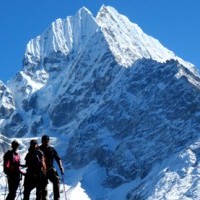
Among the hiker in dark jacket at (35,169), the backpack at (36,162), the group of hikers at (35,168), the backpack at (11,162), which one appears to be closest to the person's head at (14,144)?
the group of hikers at (35,168)

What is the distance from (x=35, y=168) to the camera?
1412 inches

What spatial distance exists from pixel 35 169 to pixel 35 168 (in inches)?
1.7

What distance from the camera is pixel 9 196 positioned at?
37469 millimetres

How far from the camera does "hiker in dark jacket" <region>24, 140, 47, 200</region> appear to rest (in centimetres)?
3572

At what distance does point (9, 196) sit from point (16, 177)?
3.24ft

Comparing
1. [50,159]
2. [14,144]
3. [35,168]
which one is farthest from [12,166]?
[50,159]

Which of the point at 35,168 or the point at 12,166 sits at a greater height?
the point at 12,166

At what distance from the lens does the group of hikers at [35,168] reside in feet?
118

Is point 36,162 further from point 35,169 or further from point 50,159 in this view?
point 50,159

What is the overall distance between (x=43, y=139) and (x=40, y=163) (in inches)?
51.9

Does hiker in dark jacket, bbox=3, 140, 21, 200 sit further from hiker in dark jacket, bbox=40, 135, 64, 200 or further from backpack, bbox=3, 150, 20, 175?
hiker in dark jacket, bbox=40, 135, 64, 200

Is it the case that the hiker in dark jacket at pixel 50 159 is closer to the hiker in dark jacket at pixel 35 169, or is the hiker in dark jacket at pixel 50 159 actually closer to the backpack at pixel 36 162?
the hiker in dark jacket at pixel 35 169

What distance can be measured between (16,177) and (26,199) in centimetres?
112

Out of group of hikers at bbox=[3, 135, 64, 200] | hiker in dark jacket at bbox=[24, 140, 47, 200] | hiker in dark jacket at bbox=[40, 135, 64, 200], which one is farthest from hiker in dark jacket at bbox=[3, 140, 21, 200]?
hiker in dark jacket at bbox=[40, 135, 64, 200]
